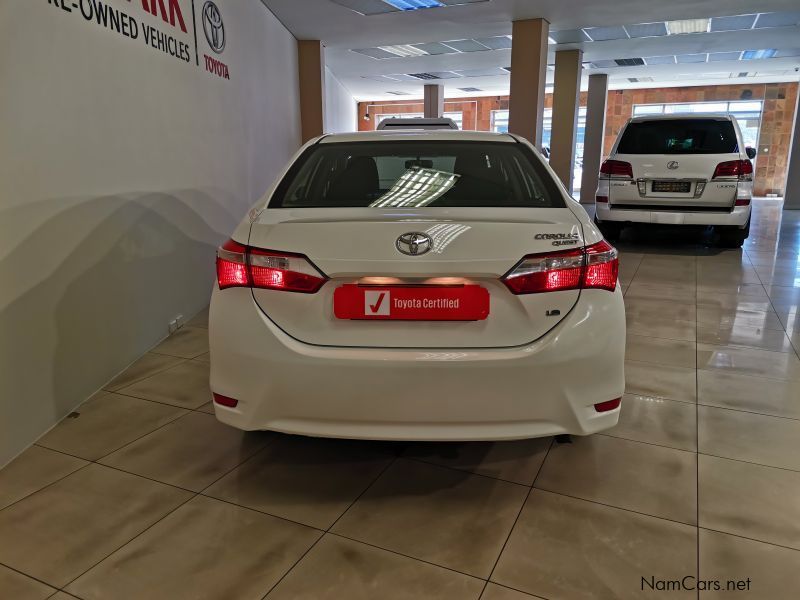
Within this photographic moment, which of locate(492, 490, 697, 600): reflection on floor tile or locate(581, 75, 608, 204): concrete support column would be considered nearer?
locate(492, 490, 697, 600): reflection on floor tile

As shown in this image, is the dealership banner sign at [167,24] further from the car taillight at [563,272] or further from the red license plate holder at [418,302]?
the car taillight at [563,272]

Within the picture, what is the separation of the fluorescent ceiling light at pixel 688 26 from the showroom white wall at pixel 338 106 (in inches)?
243

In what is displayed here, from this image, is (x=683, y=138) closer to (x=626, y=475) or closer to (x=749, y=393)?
(x=749, y=393)

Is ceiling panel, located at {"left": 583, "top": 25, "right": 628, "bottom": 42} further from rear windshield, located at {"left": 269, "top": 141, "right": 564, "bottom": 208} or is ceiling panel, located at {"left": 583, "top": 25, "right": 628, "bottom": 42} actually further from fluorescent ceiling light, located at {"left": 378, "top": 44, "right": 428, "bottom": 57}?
rear windshield, located at {"left": 269, "top": 141, "right": 564, "bottom": 208}

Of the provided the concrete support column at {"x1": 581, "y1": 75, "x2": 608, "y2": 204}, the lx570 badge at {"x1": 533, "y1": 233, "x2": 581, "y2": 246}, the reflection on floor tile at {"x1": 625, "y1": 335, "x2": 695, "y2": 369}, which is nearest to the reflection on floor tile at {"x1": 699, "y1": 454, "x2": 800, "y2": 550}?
the lx570 badge at {"x1": 533, "y1": 233, "x2": 581, "y2": 246}

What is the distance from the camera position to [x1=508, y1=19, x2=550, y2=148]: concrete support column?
8492 mm

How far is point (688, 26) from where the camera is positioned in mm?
9352

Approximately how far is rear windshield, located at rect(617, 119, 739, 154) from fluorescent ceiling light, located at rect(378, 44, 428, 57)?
525 centimetres

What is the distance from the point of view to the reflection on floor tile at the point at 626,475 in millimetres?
1931

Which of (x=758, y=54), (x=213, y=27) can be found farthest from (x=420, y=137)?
(x=758, y=54)

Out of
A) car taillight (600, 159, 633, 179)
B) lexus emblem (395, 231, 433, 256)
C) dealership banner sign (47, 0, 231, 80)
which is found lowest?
lexus emblem (395, 231, 433, 256)

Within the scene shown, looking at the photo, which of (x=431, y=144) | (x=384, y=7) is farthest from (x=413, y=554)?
(x=384, y=7)

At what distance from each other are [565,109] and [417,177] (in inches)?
403

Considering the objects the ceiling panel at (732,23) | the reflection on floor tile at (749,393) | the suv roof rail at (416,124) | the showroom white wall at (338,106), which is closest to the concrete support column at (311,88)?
the suv roof rail at (416,124)
